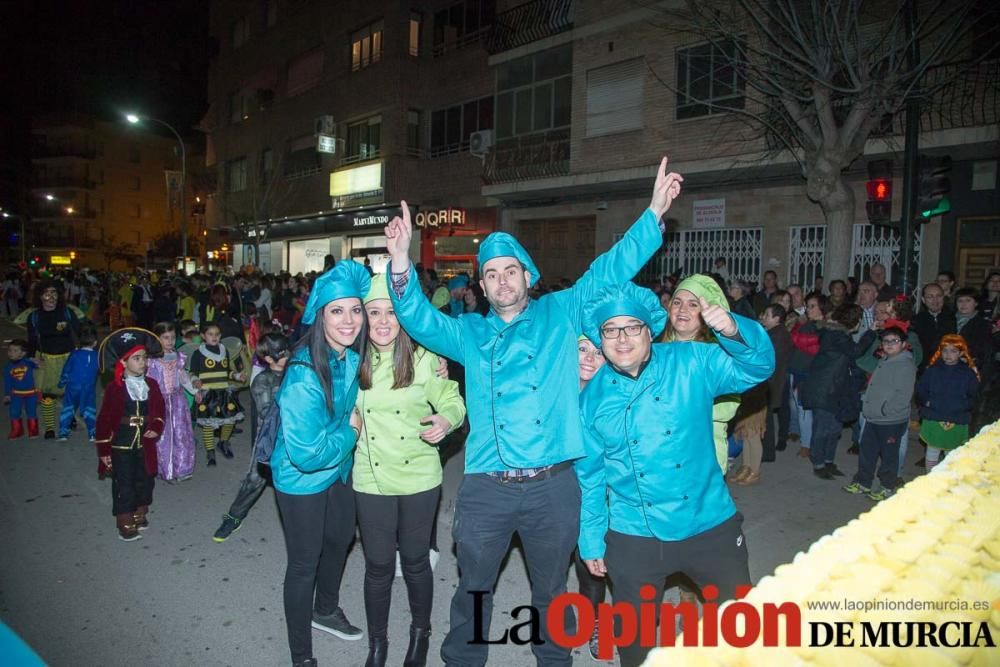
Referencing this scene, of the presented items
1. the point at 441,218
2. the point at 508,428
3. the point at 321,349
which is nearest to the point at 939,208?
the point at 508,428

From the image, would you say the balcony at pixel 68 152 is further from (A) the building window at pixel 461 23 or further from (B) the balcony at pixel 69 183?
(A) the building window at pixel 461 23

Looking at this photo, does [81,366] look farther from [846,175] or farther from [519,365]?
[846,175]

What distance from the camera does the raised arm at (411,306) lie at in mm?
2990

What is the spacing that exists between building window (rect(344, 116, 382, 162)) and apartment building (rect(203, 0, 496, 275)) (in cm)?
6

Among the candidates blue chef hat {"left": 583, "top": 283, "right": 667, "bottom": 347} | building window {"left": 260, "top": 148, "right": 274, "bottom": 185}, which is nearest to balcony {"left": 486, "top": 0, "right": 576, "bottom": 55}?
blue chef hat {"left": 583, "top": 283, "right": 667, "bottom": 347}

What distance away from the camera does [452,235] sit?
22.2m

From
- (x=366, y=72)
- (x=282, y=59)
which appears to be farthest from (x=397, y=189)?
(x=282, y=59)

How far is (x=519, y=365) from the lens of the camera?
9.71 ft

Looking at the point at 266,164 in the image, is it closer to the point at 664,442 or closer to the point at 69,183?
the point at 664,442

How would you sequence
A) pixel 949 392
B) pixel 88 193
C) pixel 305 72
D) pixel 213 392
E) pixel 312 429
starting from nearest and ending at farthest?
1. pixel 312 429
2. pixel 949 392
3. pixel 213 392
4. pixel 305 72
5. pixel 88 193

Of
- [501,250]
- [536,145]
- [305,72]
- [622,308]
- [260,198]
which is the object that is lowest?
[622,308]

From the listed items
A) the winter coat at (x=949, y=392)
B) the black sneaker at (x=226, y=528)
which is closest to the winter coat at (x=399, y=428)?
the black sneaker at (x=226, y=528)

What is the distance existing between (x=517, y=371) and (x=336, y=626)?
7.13 ft

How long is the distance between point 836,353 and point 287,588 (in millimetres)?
6440
